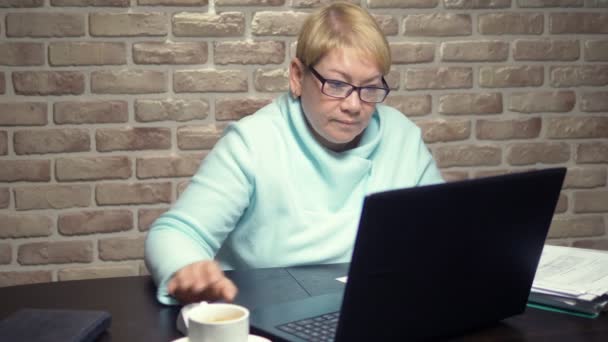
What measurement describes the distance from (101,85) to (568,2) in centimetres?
160

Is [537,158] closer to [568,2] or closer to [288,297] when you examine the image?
[568,2]

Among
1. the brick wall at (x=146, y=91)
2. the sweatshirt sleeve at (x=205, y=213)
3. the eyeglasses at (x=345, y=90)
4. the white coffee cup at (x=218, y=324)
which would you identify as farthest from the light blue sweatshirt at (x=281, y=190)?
the brick wall at (x=146, y=91)

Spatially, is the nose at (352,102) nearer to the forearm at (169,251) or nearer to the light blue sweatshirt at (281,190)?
the light blue sweatshirt at (281,190)

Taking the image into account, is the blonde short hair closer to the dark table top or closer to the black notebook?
the dark table top

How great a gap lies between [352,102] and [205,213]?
401 mm

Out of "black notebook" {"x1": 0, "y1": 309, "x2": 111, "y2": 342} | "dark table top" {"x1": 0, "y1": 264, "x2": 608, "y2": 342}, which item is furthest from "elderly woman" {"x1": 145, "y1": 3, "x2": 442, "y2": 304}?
"black notebook" {"x1": 0, "y1": 309, "x2": 111, "y2": 342}

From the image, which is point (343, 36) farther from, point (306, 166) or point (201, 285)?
point (201, 285)

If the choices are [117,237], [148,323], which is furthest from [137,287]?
[117,237]

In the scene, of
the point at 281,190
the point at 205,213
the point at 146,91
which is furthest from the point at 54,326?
the point at 146,91

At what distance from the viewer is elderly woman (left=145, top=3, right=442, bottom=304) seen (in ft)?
5.08

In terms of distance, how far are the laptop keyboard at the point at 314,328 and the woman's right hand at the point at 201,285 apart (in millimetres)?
119

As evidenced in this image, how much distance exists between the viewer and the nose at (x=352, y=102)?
1.58 m

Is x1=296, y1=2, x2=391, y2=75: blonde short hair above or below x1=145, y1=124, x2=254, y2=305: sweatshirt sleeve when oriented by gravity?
above

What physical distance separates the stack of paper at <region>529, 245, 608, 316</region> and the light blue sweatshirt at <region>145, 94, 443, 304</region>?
1.47 ft
